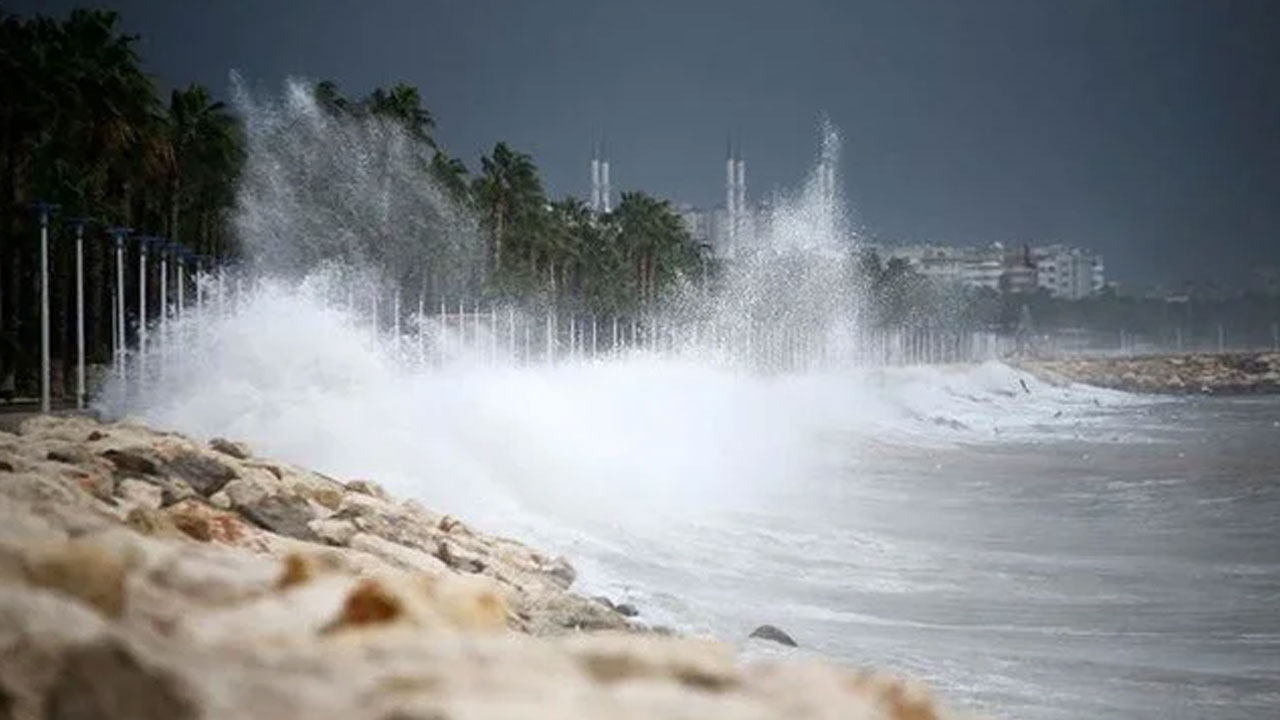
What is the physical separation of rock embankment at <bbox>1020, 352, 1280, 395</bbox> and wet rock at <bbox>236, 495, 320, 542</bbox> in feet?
478

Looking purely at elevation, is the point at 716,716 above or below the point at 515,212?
below

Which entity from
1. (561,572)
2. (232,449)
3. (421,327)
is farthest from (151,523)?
(421,327)

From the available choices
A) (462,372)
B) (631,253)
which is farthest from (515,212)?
(462,372)

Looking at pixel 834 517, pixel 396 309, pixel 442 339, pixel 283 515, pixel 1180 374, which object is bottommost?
pixel 1180 374

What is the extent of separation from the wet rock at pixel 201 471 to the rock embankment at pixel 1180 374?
145 m

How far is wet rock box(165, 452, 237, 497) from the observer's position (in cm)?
1506

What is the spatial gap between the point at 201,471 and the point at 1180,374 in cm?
16671

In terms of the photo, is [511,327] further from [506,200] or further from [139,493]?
[139,493]

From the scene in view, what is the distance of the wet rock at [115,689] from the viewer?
14.7ft

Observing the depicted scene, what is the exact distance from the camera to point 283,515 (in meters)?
14.4

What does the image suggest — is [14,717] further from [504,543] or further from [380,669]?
[504,543]

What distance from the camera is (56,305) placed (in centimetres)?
4488

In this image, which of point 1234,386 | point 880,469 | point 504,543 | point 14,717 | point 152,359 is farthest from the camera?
point 1234,386

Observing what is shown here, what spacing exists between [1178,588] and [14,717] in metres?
17.3
